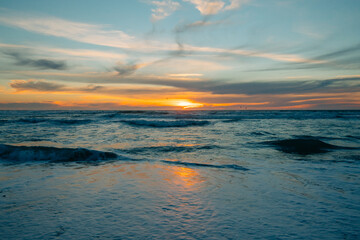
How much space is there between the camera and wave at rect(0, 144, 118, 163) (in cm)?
721

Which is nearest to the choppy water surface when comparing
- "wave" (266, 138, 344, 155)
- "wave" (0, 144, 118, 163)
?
"wave" (0, 144, 118, 163)

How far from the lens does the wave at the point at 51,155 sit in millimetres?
7215

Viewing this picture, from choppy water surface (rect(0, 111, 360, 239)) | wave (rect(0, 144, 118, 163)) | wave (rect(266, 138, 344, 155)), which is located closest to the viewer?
choppy water surface (rect(0, 111, 360, 239))

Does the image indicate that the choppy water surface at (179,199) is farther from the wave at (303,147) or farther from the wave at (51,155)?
the wave at (303,147)

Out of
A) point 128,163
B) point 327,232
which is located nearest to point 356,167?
point 327,232

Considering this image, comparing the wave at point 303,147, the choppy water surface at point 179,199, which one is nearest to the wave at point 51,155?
the choppy water surface at point 179,199

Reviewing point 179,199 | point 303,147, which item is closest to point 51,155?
point 179,199

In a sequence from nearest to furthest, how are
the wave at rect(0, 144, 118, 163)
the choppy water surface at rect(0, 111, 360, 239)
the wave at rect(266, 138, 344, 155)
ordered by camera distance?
the choppy water surface at rect(0, 111, 360, 239)
the wave at rect(0, 144, 118, 163)
the wave at rect(266, 138, 344, 155)

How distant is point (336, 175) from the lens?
5.38 metres

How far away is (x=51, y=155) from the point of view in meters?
7.57

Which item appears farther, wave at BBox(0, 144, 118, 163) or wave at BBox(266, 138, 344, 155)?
wave at BBox(266, 138, 344, 155)

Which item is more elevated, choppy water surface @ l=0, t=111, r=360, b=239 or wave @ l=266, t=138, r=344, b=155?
choppy water surface @ l=0, t=111, r=360, b=239

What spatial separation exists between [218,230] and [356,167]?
18.0 ft

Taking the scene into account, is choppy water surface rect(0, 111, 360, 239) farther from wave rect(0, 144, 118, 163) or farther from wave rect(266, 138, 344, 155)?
wave rect(266, 138, 344, 155)
